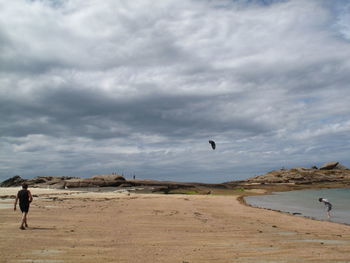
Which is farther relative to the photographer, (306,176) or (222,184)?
(306,176)

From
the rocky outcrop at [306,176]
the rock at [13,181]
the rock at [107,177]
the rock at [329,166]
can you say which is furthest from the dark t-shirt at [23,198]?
the rock at [329,166]

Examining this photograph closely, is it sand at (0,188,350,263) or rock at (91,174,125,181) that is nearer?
sand at (0,188,350,263)

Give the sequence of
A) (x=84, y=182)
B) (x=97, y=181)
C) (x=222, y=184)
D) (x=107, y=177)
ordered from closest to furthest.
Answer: (x=84, y=182)
(x=97, y=181)
(x=107, y=177)
(x=222, y=184)

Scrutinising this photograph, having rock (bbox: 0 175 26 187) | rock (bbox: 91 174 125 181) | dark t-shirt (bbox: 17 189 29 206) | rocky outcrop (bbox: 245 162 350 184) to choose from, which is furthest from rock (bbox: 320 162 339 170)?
dark t-shirt (bbox: 17 189 29 206)

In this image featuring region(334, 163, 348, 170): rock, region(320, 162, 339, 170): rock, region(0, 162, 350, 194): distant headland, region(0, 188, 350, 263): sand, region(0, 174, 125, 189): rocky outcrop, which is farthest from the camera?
region(320, 162, 339, 170): rock

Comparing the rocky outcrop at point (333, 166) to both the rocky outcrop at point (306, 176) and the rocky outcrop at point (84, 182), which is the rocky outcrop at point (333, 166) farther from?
the rocky outcrop at point (84, 182)

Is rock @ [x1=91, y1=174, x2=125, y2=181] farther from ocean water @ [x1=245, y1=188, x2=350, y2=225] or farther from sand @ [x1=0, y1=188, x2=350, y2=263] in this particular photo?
sand @ [x1=0, y1=188, x2=350, y2=263]

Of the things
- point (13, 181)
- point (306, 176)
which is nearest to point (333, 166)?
point (306, 176)

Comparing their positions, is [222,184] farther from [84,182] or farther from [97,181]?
[84,182]

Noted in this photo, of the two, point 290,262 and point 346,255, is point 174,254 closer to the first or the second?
point 290,262

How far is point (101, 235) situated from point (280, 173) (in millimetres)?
123765

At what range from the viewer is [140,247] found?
38.2 ft

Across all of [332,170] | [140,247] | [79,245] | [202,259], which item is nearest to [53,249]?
[79,245]

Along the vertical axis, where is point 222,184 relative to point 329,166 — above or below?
below
